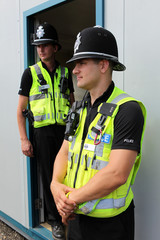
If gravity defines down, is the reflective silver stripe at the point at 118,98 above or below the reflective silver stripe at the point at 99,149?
above

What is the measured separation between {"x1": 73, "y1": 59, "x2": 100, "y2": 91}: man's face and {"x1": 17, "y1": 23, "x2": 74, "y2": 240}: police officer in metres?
1.11

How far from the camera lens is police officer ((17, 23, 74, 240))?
257cm

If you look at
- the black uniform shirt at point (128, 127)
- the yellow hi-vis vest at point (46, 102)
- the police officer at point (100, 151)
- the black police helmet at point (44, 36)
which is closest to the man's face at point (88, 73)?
the police officer at point (100, 151)

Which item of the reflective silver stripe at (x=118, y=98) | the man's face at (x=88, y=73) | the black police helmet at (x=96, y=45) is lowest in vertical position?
the reflective silver stripe at (x=118, y=98)

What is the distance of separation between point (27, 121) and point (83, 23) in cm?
282

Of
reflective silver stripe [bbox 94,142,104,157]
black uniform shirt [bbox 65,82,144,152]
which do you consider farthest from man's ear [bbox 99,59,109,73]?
reflective silver stripe [bbox 94,142,104,157]

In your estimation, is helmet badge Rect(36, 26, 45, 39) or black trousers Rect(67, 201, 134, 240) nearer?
black trousers Rect(67, 201, 134, 240)

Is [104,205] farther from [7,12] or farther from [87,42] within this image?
[7,12]

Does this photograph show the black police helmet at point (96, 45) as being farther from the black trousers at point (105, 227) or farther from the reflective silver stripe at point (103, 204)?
the black trousers at point (105, 227)

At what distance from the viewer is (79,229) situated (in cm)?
152

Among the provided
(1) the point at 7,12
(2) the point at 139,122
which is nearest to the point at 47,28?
(1) the point at 7,12

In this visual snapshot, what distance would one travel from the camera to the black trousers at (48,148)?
8.55ft

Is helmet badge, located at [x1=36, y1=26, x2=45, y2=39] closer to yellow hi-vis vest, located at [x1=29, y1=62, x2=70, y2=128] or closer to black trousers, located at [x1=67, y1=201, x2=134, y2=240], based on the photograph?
yellow hi-vis vest, located at [x1=29, y1=62, x2=70, y2=128]

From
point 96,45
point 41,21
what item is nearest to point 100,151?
point 96,45
